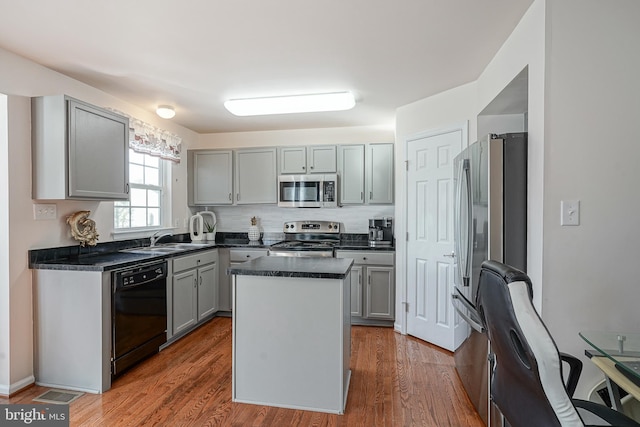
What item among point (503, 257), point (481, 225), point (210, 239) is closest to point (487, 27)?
point (481, 225)

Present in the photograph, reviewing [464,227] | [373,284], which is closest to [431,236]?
[373,284]

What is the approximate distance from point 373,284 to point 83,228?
2775mm

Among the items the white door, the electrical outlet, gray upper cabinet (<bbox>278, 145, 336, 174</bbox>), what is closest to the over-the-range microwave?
gray upper cabinet (<bbox>278, 145, 336, 174</bbox>)

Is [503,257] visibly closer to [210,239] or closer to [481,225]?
[481,225]

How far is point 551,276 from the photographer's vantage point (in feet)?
5.57

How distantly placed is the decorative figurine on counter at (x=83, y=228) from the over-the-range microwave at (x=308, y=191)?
1.98 meters

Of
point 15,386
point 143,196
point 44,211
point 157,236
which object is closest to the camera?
point 15,386

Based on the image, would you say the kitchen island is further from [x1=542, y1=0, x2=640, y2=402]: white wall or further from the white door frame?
the white door frame

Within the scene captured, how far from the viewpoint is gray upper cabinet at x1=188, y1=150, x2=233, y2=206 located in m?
4.43

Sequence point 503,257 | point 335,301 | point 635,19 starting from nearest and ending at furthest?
point 635,19 → point 503,257 → point 335,301

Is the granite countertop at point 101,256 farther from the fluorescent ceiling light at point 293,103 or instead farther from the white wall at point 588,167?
the white wall at point 588,167

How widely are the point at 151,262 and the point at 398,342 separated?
2.40m

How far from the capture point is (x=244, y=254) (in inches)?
160

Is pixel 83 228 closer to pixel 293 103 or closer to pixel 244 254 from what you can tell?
pixel 244 254
